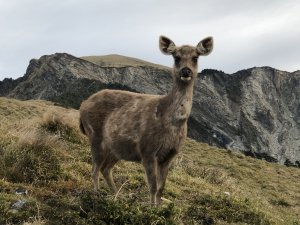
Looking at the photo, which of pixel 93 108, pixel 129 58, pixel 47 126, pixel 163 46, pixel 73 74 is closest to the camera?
pixel 163 46

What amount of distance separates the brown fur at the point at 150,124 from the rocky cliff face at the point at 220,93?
84015 mm

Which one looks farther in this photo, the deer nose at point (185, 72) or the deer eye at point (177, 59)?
the deer eye at point (177, 59)

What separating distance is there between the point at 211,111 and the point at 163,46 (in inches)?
4183

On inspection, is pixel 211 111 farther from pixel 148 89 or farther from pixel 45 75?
pixel 45 75

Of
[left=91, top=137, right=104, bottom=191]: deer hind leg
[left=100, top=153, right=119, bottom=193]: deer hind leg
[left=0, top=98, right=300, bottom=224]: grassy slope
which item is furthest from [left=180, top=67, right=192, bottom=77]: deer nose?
[left=100, top=153, right=119, bottom=193]: deer hind leg

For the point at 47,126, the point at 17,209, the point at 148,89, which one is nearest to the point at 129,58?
the point at 148,89

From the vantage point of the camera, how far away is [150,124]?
9.80m

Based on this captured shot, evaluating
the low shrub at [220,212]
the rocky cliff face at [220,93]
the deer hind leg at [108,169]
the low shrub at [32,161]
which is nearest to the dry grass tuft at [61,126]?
the low shrub at [32,161]

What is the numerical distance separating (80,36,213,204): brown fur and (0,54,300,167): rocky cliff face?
8402 centimetres

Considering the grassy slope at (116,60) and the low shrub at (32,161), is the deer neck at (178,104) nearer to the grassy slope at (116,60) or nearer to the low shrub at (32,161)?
the low shrub at (32,161)

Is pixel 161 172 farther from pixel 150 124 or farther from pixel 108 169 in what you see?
pixel 108 169

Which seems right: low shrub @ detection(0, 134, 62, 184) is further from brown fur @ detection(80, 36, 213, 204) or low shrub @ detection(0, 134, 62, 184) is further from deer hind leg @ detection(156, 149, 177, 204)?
deer hind leg @ detection(156, 149, 177, 204)

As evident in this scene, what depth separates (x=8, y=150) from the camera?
1188 centimetres

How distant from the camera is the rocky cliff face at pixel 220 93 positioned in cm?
10650
